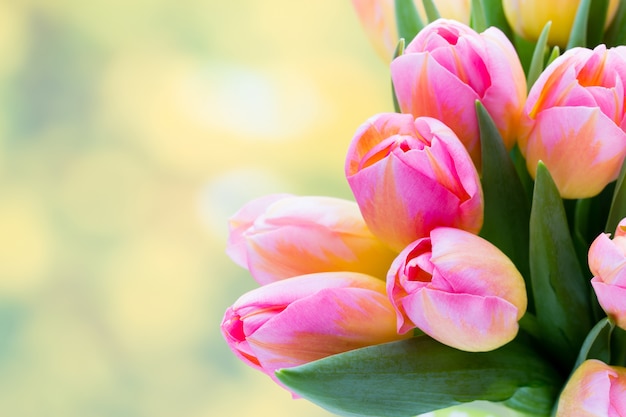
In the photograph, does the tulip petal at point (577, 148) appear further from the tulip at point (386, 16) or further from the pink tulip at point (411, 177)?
the tulip at point (386, 16)

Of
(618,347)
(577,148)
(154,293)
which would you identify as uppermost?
(577,148)

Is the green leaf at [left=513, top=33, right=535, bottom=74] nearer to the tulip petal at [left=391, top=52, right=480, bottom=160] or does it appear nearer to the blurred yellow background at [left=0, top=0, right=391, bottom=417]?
the tulip petal at [left=391, top=52, right=480, bottom=160]

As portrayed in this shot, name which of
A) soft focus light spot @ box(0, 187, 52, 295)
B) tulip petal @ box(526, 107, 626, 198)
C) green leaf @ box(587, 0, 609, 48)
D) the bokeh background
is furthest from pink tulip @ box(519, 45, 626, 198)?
soft focus light spot @ box(0, 187, 52, 295)

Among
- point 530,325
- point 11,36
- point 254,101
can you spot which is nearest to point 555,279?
point 530,325

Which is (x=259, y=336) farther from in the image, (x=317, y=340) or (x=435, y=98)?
(x=435, y=98)

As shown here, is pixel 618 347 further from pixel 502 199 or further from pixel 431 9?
pixel 431 9

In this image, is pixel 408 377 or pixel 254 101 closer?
pixel 408 377
